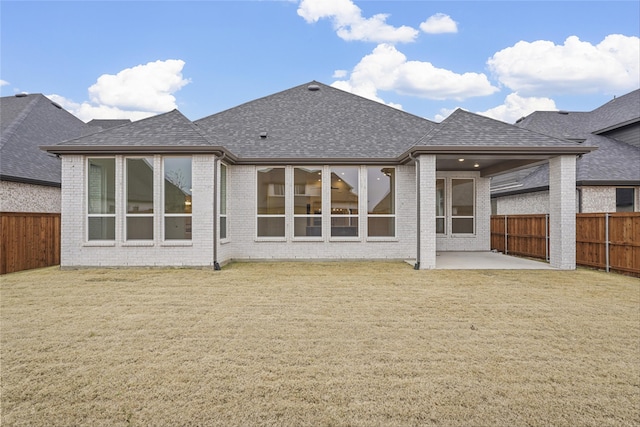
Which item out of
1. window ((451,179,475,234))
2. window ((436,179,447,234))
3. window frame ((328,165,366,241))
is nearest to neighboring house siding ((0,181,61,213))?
window frame ((328,165,366,241))

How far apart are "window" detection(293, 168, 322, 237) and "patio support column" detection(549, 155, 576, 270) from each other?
6982 mm

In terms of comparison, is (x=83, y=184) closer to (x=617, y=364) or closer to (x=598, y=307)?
(x=617, y=364)

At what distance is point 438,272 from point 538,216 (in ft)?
17.0

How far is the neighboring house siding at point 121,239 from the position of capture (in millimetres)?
9406

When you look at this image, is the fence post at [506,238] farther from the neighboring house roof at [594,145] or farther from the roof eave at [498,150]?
the roof eave at [498,150]

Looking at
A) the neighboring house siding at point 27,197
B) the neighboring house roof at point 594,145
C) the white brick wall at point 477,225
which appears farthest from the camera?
the white brick wall at point 477,225

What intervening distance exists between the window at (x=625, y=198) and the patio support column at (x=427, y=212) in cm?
924

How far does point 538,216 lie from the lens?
11.4 meters

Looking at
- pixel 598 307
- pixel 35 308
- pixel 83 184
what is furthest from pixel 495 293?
pixel 83 184

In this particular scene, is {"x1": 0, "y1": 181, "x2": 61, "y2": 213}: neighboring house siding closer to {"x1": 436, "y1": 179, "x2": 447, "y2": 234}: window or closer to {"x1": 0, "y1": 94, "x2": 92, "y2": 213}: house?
{"x1": 0, "y1": 94, "x2": 92, "y2": 213}: house

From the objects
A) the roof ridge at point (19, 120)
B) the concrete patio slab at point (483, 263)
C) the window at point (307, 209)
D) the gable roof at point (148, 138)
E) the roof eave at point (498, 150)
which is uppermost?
the roof ridge at point (19, 120)

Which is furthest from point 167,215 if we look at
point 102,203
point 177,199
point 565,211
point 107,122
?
point 107,122

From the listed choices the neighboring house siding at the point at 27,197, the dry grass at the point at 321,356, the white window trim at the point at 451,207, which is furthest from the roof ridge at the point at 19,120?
the white window trim at the point at 451,207

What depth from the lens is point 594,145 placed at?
15.2 metres
